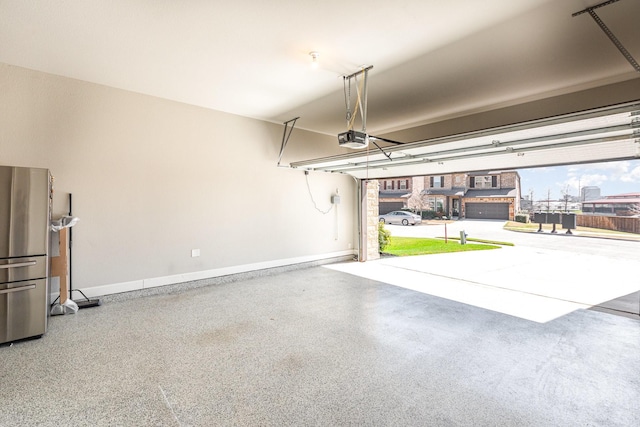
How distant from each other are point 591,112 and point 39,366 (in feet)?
16.9

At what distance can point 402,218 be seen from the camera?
36.1 feet

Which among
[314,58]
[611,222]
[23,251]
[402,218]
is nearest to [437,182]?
[402,218]

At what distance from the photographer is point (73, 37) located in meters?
2.84

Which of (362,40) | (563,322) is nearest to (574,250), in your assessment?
(563,322)

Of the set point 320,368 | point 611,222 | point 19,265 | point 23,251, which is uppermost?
point 611,222

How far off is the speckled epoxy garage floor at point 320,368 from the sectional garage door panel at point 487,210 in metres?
6.04

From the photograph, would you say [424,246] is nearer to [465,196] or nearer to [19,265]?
[465,196]

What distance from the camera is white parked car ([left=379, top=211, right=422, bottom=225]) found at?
1077 cm

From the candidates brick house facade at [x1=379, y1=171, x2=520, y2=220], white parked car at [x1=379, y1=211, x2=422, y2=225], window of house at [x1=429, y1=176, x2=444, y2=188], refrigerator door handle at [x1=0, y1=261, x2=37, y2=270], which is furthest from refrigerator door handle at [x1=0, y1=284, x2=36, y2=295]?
window of house at [x1=429, y1=176, x2=444, y2=188]

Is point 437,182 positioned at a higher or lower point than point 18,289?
higher

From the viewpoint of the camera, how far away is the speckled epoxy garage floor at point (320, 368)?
6.25ft

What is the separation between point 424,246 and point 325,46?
766 cm

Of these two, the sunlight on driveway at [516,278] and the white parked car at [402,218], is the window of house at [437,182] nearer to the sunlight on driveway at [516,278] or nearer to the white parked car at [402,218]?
the white parked car at [402,218]

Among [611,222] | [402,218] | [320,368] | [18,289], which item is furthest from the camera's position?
[402,218]
